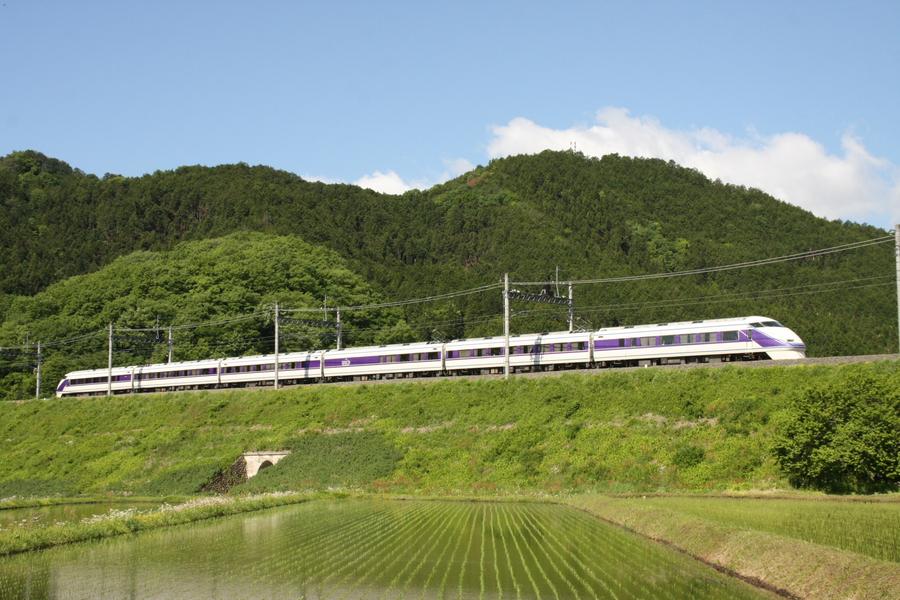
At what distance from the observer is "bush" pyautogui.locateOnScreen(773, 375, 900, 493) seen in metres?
28.2

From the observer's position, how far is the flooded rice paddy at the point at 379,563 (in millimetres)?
17062

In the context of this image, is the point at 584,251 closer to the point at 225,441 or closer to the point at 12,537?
the point at 225,441

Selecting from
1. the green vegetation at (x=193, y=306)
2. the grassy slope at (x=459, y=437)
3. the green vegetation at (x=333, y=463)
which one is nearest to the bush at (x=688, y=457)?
the grassy slope at (x=459, y=437)

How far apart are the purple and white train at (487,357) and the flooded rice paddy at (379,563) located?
18.9 meters

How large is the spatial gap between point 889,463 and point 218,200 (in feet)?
403

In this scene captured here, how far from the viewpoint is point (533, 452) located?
40.3m

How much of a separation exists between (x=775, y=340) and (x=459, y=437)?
1610 cm

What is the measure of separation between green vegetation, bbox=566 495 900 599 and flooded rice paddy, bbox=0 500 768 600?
2.05 ft

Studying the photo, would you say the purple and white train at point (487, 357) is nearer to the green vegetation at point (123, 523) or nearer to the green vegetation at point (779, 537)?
the green vegetation at point (779, 537)

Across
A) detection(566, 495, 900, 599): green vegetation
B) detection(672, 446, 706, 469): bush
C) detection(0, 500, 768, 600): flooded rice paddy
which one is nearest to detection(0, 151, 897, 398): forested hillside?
detection(672, 446, 706, 469): bush

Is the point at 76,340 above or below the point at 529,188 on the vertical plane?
below

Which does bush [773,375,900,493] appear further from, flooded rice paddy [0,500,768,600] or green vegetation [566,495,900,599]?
flooded rice paddy [0,500,768,600]

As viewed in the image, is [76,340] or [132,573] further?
[76,340]

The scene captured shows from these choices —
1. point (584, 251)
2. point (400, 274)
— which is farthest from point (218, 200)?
point (584, 251)
